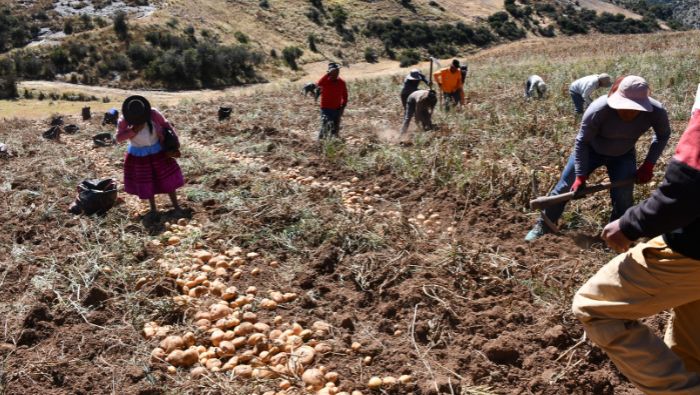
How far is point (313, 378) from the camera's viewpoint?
8.77 ft

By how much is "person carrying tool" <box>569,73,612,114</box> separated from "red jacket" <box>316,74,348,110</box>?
3198 millimetres

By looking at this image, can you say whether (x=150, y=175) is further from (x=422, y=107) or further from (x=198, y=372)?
(x=422, y=107)

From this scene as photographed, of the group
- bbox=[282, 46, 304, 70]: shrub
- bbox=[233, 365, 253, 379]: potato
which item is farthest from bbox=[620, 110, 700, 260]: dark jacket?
bbox=[282, 46, 304, 70]: shrub

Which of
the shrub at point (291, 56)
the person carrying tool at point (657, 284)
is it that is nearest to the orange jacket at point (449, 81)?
the person carrying tool at point (657, 284)

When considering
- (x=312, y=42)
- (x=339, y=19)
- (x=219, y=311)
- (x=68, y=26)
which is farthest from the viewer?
(x=339, y=19)

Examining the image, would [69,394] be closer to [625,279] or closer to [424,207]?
[625,279]

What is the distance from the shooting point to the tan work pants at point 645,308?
6.55 ft

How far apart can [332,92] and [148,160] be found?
10.0 ft

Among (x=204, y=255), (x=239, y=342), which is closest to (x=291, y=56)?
(x=204, y=255)

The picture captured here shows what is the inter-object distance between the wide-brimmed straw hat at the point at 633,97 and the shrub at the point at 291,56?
30.6 meters

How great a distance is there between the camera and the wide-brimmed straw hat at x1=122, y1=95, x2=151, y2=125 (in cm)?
452

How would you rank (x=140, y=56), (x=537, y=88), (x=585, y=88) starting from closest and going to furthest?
(x=585, y=88) < (x=537, y=88) < (x=140, y=56)

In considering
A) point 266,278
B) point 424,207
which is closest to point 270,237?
point 266,278

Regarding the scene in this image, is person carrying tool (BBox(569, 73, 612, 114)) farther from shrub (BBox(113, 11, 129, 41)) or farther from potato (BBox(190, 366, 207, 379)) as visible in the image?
shrub (BBox(113, 11, 129, 41))
